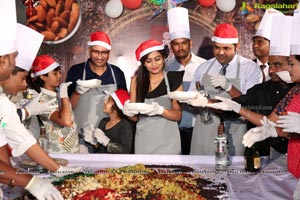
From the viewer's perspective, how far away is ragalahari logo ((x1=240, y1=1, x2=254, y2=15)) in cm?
397

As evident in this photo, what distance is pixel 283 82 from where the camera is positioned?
2.92 meters

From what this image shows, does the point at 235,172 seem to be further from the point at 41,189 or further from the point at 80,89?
the point at 80,89

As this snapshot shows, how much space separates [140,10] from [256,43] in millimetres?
975

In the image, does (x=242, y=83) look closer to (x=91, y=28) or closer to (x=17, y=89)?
(x=91, y=28)

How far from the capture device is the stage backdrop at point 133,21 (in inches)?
156

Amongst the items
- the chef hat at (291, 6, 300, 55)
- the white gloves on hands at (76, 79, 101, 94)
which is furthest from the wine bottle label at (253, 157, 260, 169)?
the white gloves on hands at (76, 79, 101, 94)

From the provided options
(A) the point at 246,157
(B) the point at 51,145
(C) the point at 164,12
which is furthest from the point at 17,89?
(C) the point at 164,12

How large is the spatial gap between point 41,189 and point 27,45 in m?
1.07

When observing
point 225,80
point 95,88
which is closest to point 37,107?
point 95,88

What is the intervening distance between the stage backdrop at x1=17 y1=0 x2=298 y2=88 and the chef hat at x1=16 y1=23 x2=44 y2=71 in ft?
4.57

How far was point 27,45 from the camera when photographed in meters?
2.59

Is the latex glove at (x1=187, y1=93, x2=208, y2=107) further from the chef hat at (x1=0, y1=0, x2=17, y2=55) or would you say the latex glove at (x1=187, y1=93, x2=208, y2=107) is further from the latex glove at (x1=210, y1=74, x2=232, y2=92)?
the chef hat at (x1=0, y1=0, x2=17, y2=55)

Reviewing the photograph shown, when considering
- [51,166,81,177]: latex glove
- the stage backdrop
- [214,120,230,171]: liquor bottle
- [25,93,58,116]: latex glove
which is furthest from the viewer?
the stage backdrop

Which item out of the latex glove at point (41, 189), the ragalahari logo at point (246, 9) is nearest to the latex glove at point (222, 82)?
the ragalahari logo at point (246, 9)
